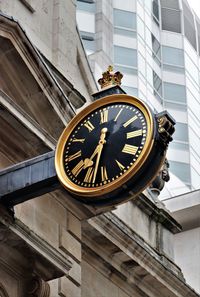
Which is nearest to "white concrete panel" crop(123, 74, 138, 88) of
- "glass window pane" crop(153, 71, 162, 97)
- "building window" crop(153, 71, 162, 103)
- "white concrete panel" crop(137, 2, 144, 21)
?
"building window" crop(153, 71, 162, 103)

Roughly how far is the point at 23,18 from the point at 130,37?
43267mm

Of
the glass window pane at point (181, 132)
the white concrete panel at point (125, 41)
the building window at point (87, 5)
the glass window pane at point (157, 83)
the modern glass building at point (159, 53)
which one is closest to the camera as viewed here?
the modern glass building at point (159, 53)

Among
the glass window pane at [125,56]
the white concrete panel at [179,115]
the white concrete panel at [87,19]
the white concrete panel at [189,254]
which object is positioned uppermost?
the white concrete panel at [189,254]

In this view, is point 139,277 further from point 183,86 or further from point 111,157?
point 183,86

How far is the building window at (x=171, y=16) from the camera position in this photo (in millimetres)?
68125

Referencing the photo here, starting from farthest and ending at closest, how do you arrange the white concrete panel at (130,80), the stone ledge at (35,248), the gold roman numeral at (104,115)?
1. the white concrete panel at (130,80)
2. the stone ledge at (35,248)
3. the gold roman numeral at (104,115)

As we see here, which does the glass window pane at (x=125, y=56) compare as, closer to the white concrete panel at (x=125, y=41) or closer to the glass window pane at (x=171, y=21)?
the white concrete panel at (x=125, y=41)

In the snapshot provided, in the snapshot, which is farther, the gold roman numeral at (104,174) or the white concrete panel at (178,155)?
the white concrete panel at (178,155)

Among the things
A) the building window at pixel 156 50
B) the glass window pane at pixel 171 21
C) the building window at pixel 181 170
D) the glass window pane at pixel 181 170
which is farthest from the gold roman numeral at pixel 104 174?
the glass window pane at pixel 171 21

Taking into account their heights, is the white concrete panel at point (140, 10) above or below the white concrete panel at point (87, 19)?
below

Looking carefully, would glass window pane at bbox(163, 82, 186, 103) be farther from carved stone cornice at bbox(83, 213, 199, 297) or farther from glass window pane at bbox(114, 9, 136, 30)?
carved stone cornice at bbox(83, 213, 199, 297)

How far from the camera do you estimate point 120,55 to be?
62.9 m

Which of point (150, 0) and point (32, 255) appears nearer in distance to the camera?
point (32, 255)

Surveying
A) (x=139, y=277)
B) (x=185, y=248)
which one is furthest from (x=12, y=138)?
(x=185, y=248)
